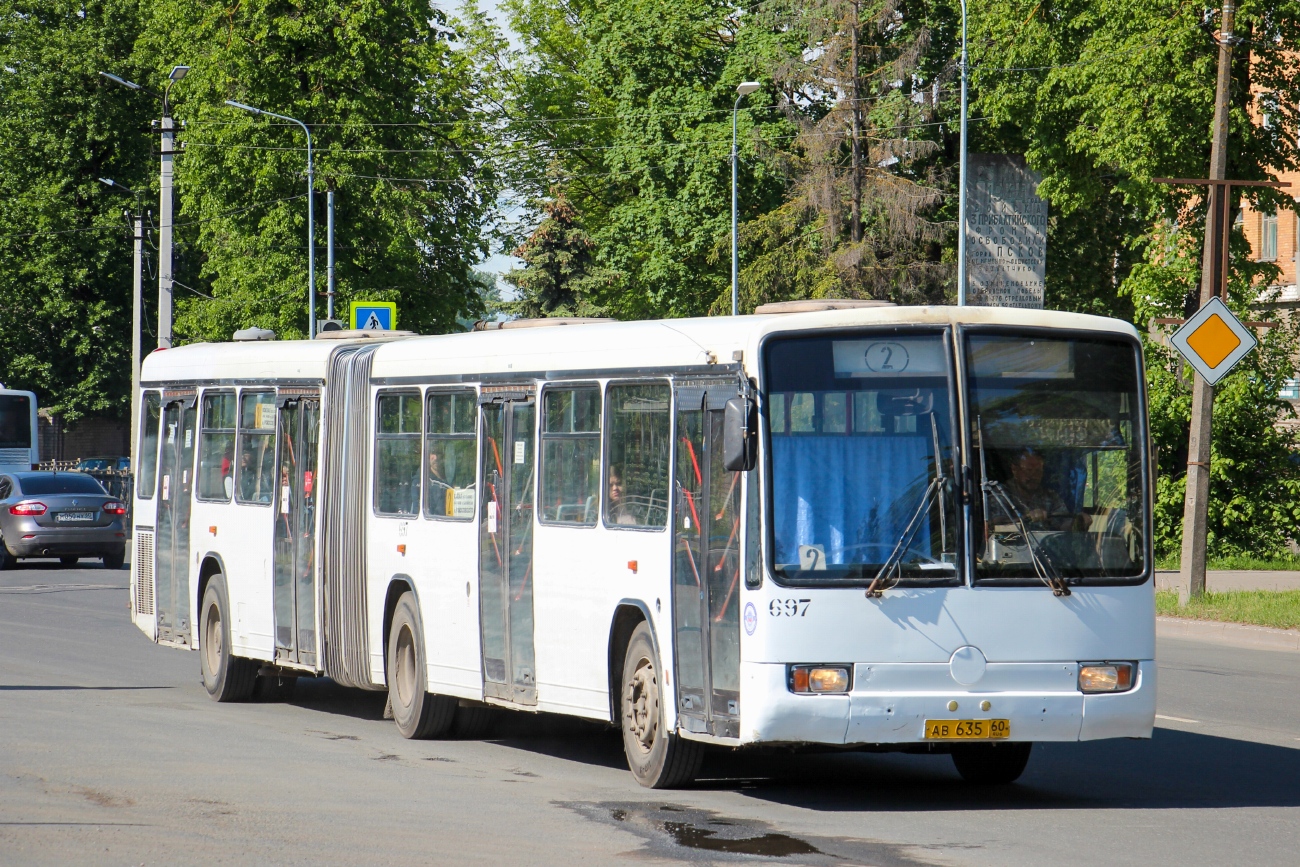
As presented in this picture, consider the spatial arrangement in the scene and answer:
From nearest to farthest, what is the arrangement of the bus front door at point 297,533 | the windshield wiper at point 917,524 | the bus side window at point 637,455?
the windshield wiper at point 917,524
the bus side window at point 637,455
the bus front door at point 297,533

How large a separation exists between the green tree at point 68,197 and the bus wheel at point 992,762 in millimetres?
58285

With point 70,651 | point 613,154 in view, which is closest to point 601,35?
point 613,154

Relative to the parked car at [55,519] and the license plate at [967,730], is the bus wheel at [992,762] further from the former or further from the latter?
the parked car at [55,519]

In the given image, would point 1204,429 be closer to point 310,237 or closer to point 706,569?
point 706,569

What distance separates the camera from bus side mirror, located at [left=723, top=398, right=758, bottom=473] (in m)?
9.52

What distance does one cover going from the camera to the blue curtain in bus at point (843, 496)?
9.69m

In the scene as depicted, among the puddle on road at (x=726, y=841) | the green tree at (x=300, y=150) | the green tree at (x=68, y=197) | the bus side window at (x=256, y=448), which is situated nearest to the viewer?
the puddle on road at (x=726, y=841)

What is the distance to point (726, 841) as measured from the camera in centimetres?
877

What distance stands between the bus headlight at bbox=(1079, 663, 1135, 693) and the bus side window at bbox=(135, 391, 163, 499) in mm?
10347

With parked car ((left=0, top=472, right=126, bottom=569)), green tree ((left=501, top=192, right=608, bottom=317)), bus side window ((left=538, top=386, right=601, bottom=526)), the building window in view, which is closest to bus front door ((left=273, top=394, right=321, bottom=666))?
bus side window ((left=538, top=386, right=601, bottom=526))

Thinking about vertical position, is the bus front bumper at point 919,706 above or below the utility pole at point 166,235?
below

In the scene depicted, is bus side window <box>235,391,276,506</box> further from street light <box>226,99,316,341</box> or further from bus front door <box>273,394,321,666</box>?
street light <box>226,99,316,341</box>

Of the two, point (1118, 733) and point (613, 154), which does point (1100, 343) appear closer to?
point (1118, 733)

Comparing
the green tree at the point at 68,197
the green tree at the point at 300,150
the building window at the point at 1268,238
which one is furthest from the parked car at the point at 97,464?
the building window at the point at 1268,238
